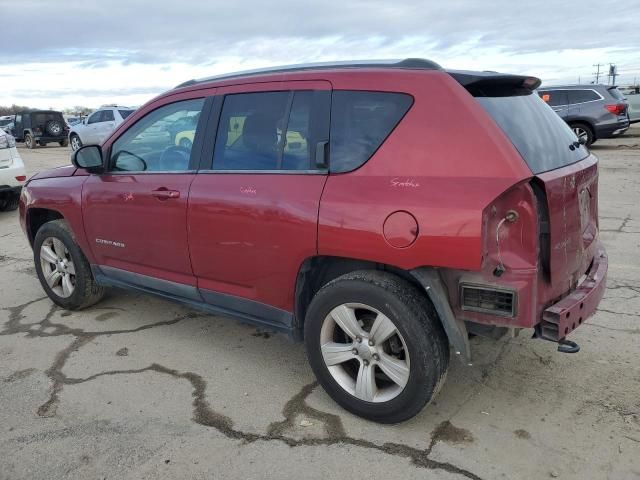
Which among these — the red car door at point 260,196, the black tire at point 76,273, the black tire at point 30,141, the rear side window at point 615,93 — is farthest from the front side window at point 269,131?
the black tire at point 30,141

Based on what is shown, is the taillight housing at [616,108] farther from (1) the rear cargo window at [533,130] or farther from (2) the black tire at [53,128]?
(2) the black tire at [53,128]

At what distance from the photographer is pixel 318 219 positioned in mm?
2918

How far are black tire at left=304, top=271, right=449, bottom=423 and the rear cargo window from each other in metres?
0.85

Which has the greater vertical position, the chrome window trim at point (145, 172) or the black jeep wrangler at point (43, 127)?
the black jeep wrangler at point (43, 127)

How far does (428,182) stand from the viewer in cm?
265

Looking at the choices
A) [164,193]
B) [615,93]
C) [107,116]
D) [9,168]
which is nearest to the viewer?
[164,193]

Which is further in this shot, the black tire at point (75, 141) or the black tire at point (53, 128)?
the black tire at point (53, 128)

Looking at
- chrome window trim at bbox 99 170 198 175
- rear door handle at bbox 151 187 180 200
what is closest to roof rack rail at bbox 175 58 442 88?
chrome window trim at bbox 99 170 198 175

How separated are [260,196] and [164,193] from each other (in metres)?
0.85

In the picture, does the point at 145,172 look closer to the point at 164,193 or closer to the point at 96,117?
the point at 164,193

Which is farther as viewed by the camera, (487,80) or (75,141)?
(75,141)

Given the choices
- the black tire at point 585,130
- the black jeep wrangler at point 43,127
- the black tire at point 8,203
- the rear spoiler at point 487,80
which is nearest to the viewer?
the rear spoiler at point 487,80

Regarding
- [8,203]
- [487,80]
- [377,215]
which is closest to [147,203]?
[377,215]

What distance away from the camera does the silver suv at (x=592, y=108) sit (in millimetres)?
14945
